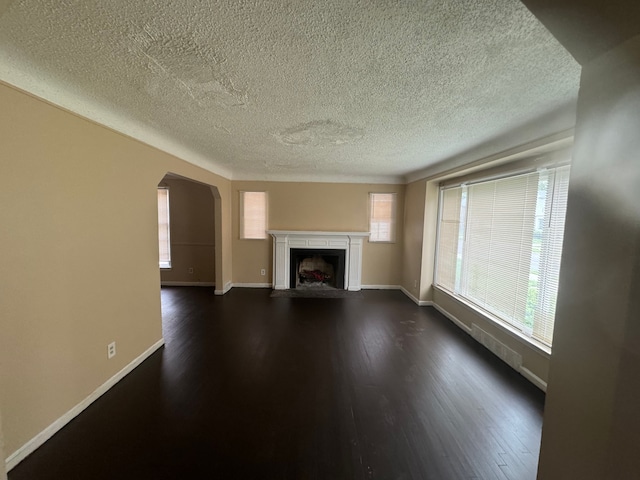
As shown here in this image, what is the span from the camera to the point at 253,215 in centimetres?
516

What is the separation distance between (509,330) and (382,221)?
9.96 feet

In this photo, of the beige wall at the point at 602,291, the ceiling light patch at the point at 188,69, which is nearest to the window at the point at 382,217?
the ceiling light patch at the point at 188,69

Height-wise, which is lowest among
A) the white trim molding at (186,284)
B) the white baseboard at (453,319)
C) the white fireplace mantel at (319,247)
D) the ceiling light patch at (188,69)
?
the white trim molding at (186,284)

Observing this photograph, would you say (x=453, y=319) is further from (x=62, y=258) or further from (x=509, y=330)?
(x=62, y=258)

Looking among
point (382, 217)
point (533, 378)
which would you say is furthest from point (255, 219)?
point (533, 378)

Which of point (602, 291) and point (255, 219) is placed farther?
point (255, 219)

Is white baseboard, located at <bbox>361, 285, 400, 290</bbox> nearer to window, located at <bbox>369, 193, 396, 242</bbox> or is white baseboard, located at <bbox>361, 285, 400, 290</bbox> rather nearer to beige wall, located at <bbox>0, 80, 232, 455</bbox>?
window, located at <bbox>369, 193, 396, 242</bbox>

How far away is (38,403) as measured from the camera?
1.56 m

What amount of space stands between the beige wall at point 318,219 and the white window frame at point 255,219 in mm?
86

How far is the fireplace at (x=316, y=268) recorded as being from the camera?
5.13 metres

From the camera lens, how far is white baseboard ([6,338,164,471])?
1448 millimetres

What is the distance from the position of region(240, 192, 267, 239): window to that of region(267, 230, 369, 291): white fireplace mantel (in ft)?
1.13

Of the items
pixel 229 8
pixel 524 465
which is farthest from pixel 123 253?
pixel 524 465

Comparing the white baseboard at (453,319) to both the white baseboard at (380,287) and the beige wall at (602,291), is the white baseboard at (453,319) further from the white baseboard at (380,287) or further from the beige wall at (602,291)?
the beige wall at (602,291)
